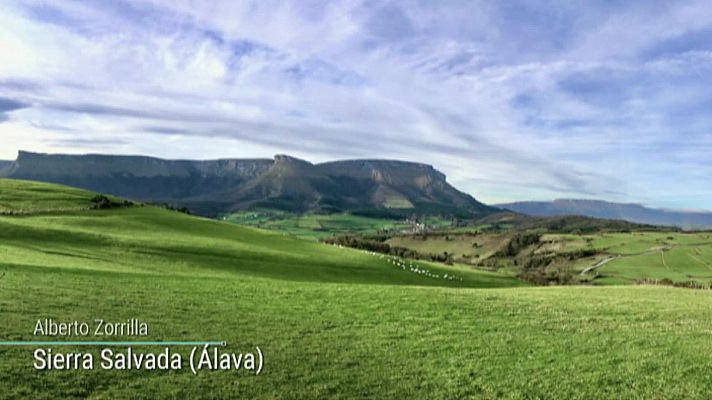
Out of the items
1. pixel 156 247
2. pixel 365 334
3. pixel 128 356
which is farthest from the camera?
pixel 156 247

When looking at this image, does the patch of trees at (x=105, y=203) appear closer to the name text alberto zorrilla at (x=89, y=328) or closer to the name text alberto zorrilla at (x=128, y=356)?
the name text alberto zorrilla at (x=89, y=328)

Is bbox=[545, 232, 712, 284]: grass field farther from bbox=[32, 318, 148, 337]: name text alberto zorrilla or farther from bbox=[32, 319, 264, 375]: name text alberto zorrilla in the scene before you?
bbox=[32, 318, 148, 337]: name text alberto zorrilla

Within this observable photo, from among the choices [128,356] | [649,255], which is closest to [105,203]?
[128,356]

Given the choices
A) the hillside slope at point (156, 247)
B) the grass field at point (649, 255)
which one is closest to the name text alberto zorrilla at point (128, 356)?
the hillside slope at point (156, 247)

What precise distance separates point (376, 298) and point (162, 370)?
17.3 meters

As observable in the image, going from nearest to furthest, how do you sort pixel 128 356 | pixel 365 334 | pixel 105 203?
pixel 128 356 → pixel 365 334 → pixel 105 203

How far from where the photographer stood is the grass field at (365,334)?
1523 cm

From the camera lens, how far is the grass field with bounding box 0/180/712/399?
15227mm

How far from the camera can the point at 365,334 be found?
21.8 m

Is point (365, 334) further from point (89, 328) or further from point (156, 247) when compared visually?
point (156, 247)

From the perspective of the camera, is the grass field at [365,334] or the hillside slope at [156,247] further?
the hillside slope at [156,247]

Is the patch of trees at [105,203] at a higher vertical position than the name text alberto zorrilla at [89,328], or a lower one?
higher

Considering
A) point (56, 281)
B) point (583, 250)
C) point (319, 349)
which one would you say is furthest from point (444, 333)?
point (583, 250)

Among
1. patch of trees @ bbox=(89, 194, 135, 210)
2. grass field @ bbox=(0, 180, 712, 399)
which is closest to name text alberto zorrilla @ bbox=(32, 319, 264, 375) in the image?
grass field @ bbox=(0, 180, 712, 399)
